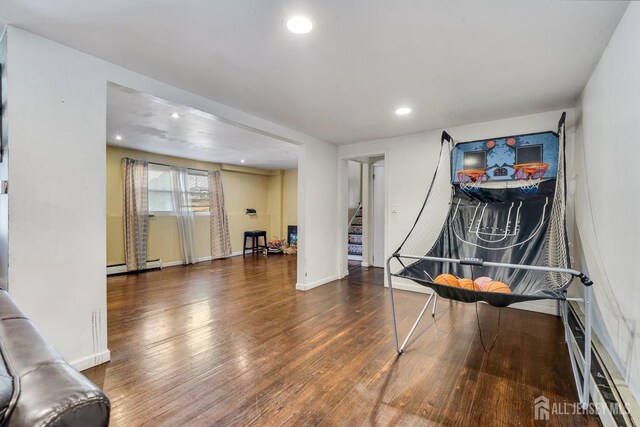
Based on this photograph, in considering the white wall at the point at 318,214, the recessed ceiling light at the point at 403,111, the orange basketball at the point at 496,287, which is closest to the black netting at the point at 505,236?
the orange basketball at the point at 496,287

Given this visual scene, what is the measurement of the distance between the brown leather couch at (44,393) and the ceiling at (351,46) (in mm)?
1656

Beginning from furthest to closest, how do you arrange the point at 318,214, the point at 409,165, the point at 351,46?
the point at 318,214, the point at 409,165, the point at 351,46

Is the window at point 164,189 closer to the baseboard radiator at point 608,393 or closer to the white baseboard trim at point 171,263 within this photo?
the white baseboard trim at point 171,263

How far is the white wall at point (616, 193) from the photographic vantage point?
57.5 inches

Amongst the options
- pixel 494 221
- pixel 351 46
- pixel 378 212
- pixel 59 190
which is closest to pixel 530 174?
pixel 494 221

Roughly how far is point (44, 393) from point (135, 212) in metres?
5.54

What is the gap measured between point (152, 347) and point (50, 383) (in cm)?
206

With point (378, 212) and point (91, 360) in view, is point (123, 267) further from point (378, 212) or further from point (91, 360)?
point (378, 212)

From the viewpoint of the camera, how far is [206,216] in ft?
21.8

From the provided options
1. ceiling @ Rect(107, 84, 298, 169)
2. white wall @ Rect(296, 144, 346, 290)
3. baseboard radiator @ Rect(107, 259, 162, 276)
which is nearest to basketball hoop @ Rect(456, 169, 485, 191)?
white wall @ Rect(296, 144, 346, 290)

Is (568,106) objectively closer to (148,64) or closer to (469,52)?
(469,52)

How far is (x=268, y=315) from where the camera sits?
304 cm

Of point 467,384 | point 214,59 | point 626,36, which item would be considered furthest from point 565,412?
point 214,59

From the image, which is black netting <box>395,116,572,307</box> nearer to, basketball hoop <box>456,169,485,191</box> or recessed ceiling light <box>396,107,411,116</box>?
basketball hoop <box>456,169,485,191</box>
